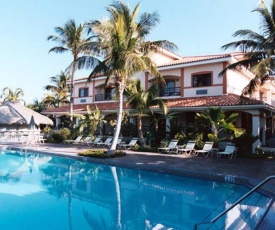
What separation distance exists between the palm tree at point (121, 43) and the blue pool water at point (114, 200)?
15.7ft

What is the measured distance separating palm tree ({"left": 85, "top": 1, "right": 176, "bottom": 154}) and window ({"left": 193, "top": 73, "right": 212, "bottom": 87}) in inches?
247

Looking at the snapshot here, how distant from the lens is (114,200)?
29.4 ft

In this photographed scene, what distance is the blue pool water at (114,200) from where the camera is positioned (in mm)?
6820

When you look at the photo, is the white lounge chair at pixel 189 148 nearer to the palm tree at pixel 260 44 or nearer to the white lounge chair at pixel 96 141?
the palm tree at pixel 260 44

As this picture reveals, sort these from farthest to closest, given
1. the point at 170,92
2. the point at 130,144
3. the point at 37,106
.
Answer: the point at 37,106 → the point at 170,92 → the point at 130,144

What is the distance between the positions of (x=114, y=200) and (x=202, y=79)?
15230 millimetres

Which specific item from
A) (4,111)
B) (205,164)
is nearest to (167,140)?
(205,164)

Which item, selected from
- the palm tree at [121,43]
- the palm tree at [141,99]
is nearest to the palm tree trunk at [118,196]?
the palm tree at [121,43]

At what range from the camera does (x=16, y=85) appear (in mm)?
52156

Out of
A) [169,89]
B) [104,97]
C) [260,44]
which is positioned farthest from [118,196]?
[104,97]

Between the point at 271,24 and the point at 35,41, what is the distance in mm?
18098

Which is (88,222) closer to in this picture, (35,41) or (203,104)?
(203,104)

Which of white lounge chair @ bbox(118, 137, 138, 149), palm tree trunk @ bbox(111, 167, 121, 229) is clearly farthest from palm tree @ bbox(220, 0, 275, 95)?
white lounge chair @ bbox(118, 137, 138, 149)

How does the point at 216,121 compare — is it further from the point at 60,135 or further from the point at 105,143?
the point at 60,135
